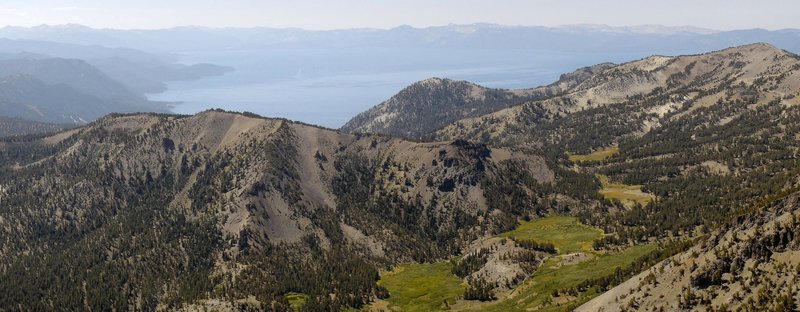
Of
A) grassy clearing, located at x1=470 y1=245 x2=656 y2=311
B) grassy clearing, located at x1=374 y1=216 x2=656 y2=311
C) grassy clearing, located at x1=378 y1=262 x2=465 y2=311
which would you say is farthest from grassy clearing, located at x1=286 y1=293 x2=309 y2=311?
grassy clearing, located at x1=470 y1=245 x2=656 y2=311

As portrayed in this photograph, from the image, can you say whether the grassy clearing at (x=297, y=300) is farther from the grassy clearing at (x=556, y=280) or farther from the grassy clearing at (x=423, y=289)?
the grassy clearing at (x=556, y=280)

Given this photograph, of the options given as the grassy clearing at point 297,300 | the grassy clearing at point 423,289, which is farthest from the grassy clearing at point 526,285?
the grassy clearing at point 297,300

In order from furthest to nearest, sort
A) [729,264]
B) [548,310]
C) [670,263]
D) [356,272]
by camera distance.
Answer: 1. [356,272]
2. [548,310]
3. [670,263]
4. [729,264]

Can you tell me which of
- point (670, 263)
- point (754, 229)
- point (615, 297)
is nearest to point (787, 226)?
point (754, 229)

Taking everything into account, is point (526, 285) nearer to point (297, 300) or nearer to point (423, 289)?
point (423, 289)

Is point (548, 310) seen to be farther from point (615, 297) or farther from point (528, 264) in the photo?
point (528, 264)

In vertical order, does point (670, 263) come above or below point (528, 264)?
above

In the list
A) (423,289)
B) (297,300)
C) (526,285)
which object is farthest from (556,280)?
(297,300)
